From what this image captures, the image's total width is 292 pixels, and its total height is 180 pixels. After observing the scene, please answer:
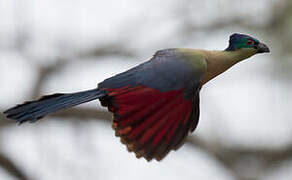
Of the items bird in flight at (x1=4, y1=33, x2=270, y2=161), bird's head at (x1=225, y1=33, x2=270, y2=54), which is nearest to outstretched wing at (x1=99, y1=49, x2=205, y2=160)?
bird in flight at (x1=4, y1=33, x2=270, y2=161)

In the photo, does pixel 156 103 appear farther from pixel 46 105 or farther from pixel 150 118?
pixel 46 105

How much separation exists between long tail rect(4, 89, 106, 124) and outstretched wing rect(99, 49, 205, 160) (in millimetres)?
50

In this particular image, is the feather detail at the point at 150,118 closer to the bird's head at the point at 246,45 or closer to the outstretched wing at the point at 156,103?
the outstretched wing at the point at 156,103

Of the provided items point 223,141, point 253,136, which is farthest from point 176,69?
point 253,136

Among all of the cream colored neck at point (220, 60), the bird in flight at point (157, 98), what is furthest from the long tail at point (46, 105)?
the cream colored neck at point (220, 60)

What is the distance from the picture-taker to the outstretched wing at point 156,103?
7.41 feet

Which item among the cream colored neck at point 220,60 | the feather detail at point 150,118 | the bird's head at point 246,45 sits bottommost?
the feather detail at point 150,118

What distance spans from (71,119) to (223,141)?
Answer: 4.16 ft

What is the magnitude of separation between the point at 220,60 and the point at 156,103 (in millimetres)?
216

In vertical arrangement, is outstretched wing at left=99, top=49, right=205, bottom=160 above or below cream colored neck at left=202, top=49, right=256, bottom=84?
below

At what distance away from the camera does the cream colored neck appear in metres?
2.29

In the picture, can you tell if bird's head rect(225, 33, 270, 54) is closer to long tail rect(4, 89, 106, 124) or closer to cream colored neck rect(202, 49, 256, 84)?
cream colored neck rect(202, 49, 256, 84)

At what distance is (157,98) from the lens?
2.33 metres

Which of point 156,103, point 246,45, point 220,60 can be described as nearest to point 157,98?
point 156,103
